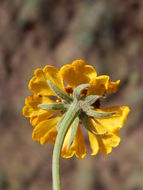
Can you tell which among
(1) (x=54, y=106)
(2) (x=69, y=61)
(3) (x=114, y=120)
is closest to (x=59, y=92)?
(1) (x=54, y=106)

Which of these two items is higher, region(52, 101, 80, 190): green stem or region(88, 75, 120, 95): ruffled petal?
region(88, 75, 120, 95): ruffled petal

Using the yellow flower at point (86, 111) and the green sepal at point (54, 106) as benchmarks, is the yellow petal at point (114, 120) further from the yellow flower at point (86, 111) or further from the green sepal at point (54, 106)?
the green sepal at point (54, 106)

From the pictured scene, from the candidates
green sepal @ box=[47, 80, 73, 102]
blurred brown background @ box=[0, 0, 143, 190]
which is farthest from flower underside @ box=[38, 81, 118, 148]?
blurred brown background @ box=[0, 0, 143, 190]

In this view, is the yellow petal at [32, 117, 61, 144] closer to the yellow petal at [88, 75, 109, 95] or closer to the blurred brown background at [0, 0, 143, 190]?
the yellow petal at [88, 75, 109, 95]

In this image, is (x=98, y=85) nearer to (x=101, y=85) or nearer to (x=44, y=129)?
(x=101, y=85)

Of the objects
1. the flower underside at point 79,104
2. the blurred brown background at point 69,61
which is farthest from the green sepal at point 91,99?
the blurred brown background at point 69,61
